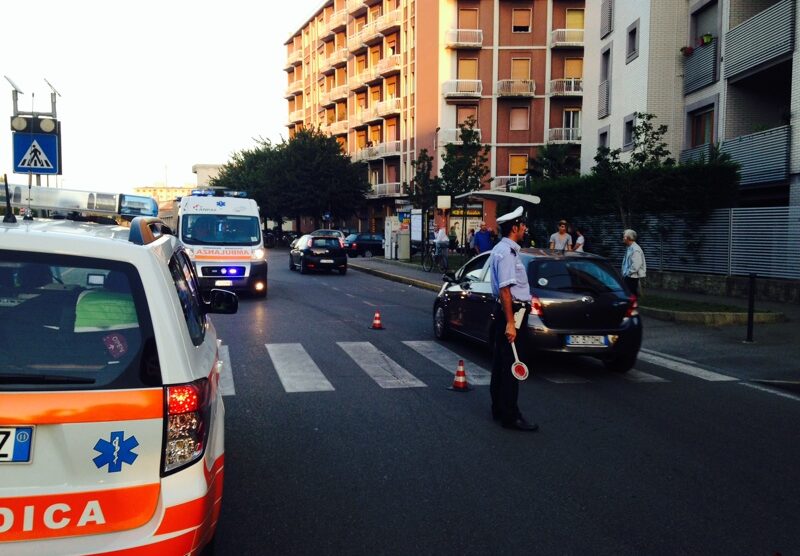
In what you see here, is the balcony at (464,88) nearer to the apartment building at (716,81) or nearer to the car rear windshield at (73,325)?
the apartment building at (716,81)

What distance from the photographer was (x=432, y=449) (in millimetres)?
5832

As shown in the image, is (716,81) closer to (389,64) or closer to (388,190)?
(389,64)

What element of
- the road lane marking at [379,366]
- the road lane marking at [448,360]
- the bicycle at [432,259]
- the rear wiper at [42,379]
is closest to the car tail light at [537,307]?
the road lane marking at [448,360]

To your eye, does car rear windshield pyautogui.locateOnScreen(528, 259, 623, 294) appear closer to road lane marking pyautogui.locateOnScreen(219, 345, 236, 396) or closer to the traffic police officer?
the traffic police officer

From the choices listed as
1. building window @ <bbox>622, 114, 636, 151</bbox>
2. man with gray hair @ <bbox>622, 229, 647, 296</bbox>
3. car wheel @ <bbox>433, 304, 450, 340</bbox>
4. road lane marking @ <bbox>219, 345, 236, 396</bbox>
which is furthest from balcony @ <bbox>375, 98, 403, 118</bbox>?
road lane marking @ <bbox>219, 345, 236, 396</bbox>

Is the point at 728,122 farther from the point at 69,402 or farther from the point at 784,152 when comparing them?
the point at 69,402

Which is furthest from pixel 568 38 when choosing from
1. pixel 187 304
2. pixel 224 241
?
pixel 187 304

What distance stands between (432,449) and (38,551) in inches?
140

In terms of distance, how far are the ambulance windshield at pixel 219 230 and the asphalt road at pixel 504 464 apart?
8831 mm

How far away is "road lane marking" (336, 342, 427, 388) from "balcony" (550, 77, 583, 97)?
148ft

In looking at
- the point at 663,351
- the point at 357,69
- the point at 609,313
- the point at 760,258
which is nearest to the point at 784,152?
the point at 760,258

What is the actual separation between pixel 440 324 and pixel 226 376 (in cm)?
397

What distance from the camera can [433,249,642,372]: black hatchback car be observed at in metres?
8.88

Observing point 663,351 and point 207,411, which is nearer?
point 207,411
